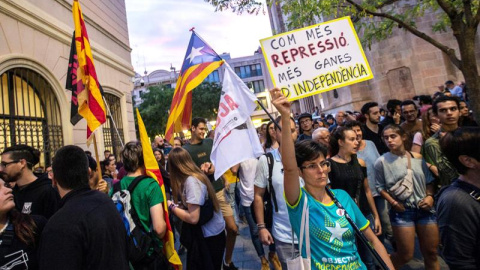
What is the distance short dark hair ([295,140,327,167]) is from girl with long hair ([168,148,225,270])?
141 centimetres

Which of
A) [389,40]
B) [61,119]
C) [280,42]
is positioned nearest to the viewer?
[280,42]

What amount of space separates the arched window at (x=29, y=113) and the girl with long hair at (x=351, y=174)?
6.54m

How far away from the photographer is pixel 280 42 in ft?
11.3

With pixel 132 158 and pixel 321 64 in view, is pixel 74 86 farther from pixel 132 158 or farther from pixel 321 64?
pixel 321 64

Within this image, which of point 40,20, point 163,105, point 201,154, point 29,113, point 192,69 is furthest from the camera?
point 163,105

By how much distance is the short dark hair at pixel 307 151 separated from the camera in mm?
2020

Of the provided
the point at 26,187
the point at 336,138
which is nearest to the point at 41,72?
the point at 26,187

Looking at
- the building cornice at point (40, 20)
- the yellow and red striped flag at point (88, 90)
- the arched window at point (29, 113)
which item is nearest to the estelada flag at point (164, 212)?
the yellow and red striped flag at point (88, 90)

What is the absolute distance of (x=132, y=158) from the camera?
298cm

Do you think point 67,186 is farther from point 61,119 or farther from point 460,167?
point 61,119

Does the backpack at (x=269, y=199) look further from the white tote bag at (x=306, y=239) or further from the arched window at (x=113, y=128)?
the arched window at (x=113, y=128)

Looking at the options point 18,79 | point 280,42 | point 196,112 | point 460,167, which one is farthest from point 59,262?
point 196,112

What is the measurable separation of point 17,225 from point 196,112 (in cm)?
3637

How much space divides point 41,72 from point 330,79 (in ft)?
24.4
